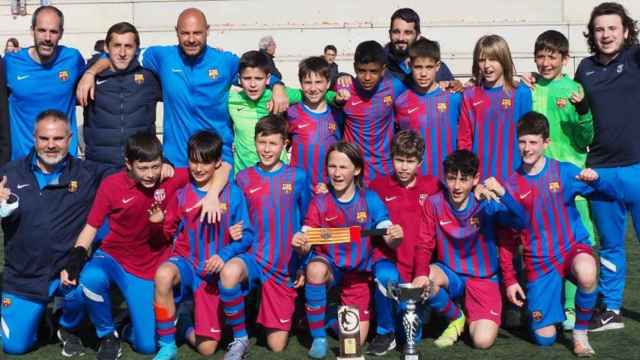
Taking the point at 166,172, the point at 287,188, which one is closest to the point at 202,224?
the point at 166,172

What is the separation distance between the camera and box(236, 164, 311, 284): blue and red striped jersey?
502 cm

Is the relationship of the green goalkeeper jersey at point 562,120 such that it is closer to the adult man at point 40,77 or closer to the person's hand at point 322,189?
the person's hand at point 322,189

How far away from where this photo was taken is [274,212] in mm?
5027

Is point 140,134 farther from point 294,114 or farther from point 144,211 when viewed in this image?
point 294,114

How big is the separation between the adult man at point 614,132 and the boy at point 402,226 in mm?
1030

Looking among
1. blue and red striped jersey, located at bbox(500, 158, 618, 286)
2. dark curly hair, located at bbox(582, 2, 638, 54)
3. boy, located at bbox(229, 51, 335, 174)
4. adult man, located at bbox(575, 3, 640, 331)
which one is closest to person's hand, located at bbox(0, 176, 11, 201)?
boy, located at bbox(229, 51, 335, 174)

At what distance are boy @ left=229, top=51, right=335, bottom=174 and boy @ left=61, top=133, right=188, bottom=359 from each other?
27.3 inches

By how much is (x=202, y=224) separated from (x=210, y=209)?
0.15 metres

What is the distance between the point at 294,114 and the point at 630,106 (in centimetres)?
201

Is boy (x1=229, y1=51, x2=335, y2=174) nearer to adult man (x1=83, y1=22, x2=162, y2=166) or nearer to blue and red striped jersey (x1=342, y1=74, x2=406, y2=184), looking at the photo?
blue and red striped jersey (x1=342, y1=74, x2=406, y2=184)

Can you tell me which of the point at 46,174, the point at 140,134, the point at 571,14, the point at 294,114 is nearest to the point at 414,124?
the point at 294,114

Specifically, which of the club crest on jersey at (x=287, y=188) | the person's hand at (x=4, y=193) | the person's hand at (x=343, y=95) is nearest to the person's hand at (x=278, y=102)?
the person's hand at (x=343, y=95)

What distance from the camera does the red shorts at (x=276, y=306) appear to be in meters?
4.96

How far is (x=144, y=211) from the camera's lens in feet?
16.3
